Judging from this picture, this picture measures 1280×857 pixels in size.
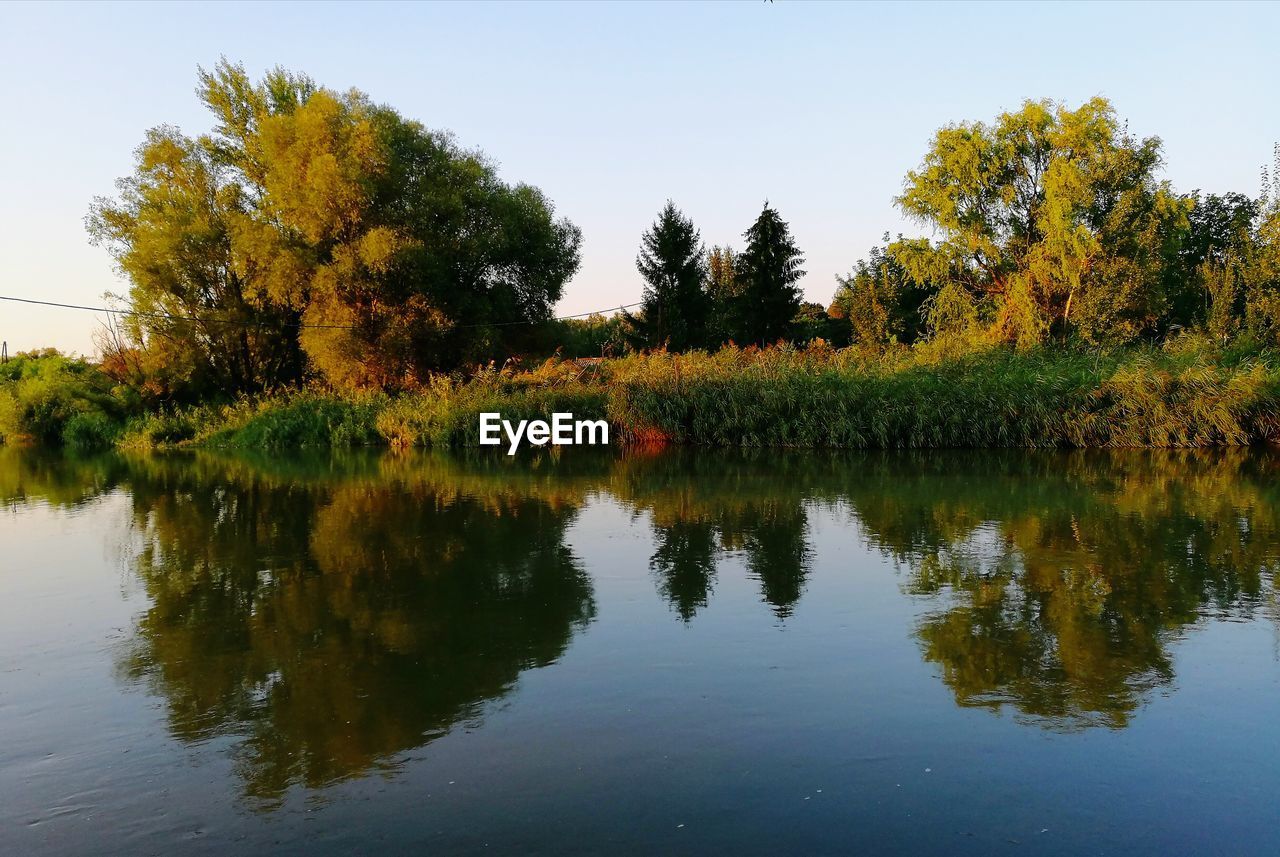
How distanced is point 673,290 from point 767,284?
211 inches

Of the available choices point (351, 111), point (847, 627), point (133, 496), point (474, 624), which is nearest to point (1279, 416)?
point (847, 627)

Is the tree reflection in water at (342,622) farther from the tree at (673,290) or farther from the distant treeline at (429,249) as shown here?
the tree at (673,290)

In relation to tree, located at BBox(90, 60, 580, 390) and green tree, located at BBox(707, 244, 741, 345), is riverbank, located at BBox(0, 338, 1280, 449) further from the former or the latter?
green tree, located at BBox(707, 244, 741, 345)

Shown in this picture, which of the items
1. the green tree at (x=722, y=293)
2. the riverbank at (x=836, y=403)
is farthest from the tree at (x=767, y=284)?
the riverbank at (x=836, y=403)

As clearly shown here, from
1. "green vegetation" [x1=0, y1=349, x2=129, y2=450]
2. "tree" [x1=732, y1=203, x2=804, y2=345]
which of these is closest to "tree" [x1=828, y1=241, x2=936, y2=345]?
"tree" [x1=732, y1=203, x2=804, y2=345]

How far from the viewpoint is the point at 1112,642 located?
6164 mm

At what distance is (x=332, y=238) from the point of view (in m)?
30.2

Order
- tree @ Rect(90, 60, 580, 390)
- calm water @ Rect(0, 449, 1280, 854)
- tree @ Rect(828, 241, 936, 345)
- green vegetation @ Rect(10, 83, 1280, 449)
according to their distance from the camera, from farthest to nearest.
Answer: tree @ Rect(828, 241, 936, 345) → tree @ Rect(90, 60, 580, 390) → green vegetation @ Rect(10, 83, 1280, 449) → calm water @ Rect(0, 449, 1280, 854)

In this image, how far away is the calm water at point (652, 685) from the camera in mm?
3891

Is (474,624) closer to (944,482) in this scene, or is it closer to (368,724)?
(368,724)

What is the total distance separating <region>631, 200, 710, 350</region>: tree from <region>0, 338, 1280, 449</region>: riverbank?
2194 centimetres

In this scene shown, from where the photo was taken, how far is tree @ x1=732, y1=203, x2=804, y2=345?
51031 mm

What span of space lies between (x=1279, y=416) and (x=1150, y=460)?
17.1 ft

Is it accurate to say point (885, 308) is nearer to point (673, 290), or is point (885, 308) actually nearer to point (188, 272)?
point (673, 290)
